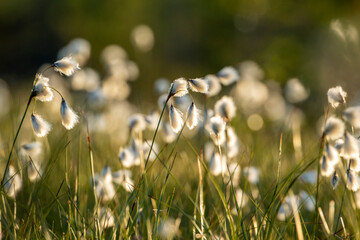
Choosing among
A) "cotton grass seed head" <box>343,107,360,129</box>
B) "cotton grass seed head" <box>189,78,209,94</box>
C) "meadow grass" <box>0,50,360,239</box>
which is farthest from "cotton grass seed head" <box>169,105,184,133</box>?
"cotton grass seed head" <box>343,107,360,129</box>

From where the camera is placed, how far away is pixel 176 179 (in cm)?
262

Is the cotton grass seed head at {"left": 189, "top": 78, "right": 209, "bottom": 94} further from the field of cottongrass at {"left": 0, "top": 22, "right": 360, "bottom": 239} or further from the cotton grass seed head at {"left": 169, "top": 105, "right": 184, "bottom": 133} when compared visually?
the cotton grass seed head at {"left": 169, "top": 105, "right": 184, "bottom": 133}

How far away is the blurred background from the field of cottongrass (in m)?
3.67

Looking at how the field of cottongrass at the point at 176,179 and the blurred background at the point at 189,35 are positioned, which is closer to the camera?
the field of cottongrass at the point at 176,179

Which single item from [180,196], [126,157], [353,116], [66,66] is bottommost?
[180,196]

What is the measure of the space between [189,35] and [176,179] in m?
16.3

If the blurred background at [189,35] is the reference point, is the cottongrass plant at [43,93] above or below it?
below

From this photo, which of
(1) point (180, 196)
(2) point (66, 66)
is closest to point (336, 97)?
(2) point (66, 66)

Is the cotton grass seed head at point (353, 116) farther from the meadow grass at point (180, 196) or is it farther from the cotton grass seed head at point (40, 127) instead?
the cotton grass seed head at point (40, 127)

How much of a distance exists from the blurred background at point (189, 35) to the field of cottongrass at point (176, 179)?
367 centimetres

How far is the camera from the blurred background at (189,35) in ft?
29.6

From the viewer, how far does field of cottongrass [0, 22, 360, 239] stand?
168 cm

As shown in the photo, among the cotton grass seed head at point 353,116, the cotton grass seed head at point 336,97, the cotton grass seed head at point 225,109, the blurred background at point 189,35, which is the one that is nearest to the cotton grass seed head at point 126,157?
the cotton grass seed head at point 225,109

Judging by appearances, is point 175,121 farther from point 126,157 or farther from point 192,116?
point 126,157
